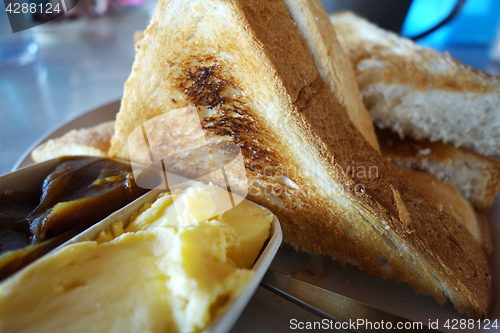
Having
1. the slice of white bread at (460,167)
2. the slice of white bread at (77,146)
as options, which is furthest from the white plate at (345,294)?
the slice of white bread at (77,146)

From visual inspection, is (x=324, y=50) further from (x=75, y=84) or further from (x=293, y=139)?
(x=75, y=84)

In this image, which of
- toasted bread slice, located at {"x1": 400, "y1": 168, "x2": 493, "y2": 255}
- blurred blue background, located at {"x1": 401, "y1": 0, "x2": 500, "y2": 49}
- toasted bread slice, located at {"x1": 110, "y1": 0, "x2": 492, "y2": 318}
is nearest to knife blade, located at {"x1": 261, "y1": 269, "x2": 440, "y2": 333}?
toasted bread slice, located at {"x1": 110, "y1": 0, "x2": 492, "y2": 318}

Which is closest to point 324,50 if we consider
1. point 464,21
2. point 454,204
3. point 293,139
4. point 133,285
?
point 293,139

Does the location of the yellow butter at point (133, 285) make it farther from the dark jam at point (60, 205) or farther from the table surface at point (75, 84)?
the table surface at point (75, 84)

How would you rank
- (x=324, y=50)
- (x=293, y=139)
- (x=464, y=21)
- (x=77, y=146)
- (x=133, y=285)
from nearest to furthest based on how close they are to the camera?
(x=133, y=285) → (x=293, y=139) → (x=324, y=50) → (x=77, y=146) → (x=464, y=21)

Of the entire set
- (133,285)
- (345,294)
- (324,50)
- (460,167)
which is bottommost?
(345,294)

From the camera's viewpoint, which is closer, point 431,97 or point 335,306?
point 335,306
